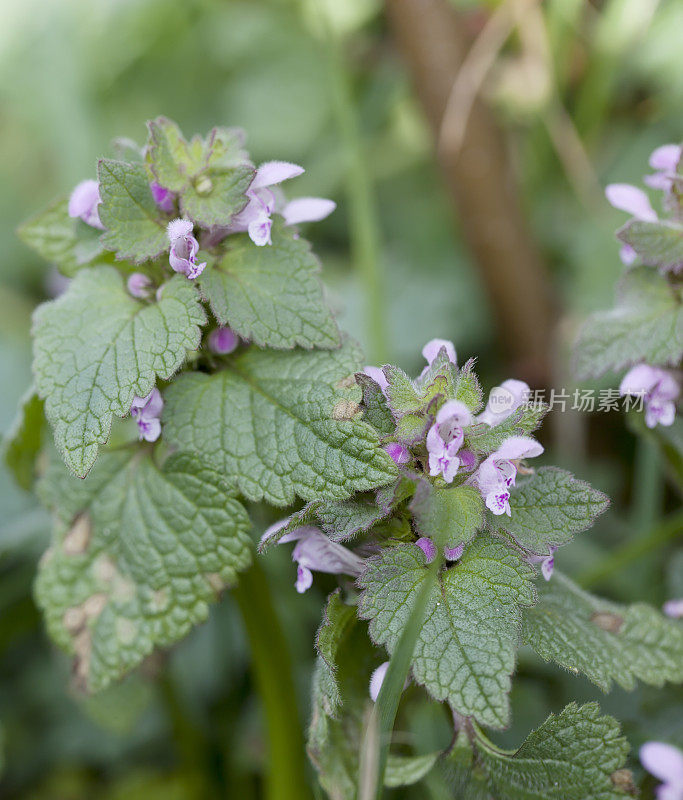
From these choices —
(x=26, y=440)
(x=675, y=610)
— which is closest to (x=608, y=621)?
(x=675, y=610)

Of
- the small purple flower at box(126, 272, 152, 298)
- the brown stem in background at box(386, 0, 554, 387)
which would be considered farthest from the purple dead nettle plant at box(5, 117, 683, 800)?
the brown stem in background at box(386, 0, 554, 387)

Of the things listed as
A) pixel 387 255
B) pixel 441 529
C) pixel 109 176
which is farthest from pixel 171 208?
pixel 387 255

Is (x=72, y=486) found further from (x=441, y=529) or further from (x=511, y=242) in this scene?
(x=511, y=242)

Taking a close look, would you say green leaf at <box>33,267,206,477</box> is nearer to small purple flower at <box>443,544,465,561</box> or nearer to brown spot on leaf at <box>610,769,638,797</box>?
small purple flower at <box>443,544,465,561</box>

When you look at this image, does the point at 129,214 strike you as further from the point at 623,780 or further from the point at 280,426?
the point at 623,780

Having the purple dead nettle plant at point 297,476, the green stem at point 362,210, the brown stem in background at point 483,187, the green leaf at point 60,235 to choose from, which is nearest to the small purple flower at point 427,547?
the purple dead nettle plant at point 297,476

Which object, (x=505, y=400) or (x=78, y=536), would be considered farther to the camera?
(x=78, y=536)
